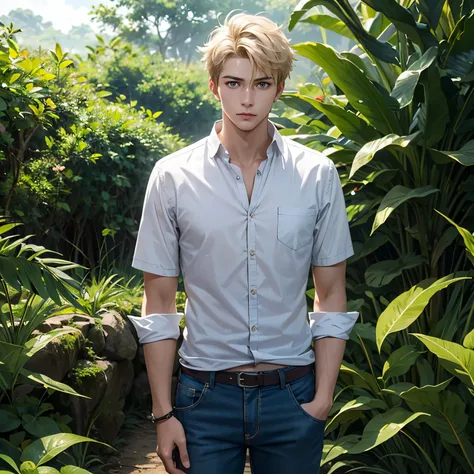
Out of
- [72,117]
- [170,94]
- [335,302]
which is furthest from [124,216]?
[170,94]

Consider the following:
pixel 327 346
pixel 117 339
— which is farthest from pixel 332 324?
pixel 117 339

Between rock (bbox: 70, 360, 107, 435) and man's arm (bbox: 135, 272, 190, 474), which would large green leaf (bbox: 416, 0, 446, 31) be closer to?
man's arm (bbox: 135, 272, 190, 474)

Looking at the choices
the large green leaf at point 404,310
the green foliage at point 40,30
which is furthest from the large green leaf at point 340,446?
the green foliage at point 40,30

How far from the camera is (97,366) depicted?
4.77 metres

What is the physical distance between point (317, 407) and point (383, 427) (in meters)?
1.50

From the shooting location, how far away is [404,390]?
3777 millimetres

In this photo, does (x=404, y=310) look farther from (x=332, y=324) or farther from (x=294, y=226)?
(x=294, y=226)

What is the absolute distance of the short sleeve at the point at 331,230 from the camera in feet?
7.44

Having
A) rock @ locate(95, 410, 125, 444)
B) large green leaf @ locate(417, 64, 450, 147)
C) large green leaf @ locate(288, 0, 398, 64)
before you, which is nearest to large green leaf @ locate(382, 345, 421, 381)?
large green leaf @ locate(417, 64, 450, 147)

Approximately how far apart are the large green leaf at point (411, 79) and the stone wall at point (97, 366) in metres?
1.95

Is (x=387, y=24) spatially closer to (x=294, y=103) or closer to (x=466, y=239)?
(x=294, y=103)

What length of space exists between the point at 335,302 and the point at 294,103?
2.58 meters

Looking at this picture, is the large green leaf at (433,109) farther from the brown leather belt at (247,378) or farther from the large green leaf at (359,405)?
the brown leather belt at (247,378)

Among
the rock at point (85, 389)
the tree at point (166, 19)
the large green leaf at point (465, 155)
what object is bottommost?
the rock at point (85, 389)
